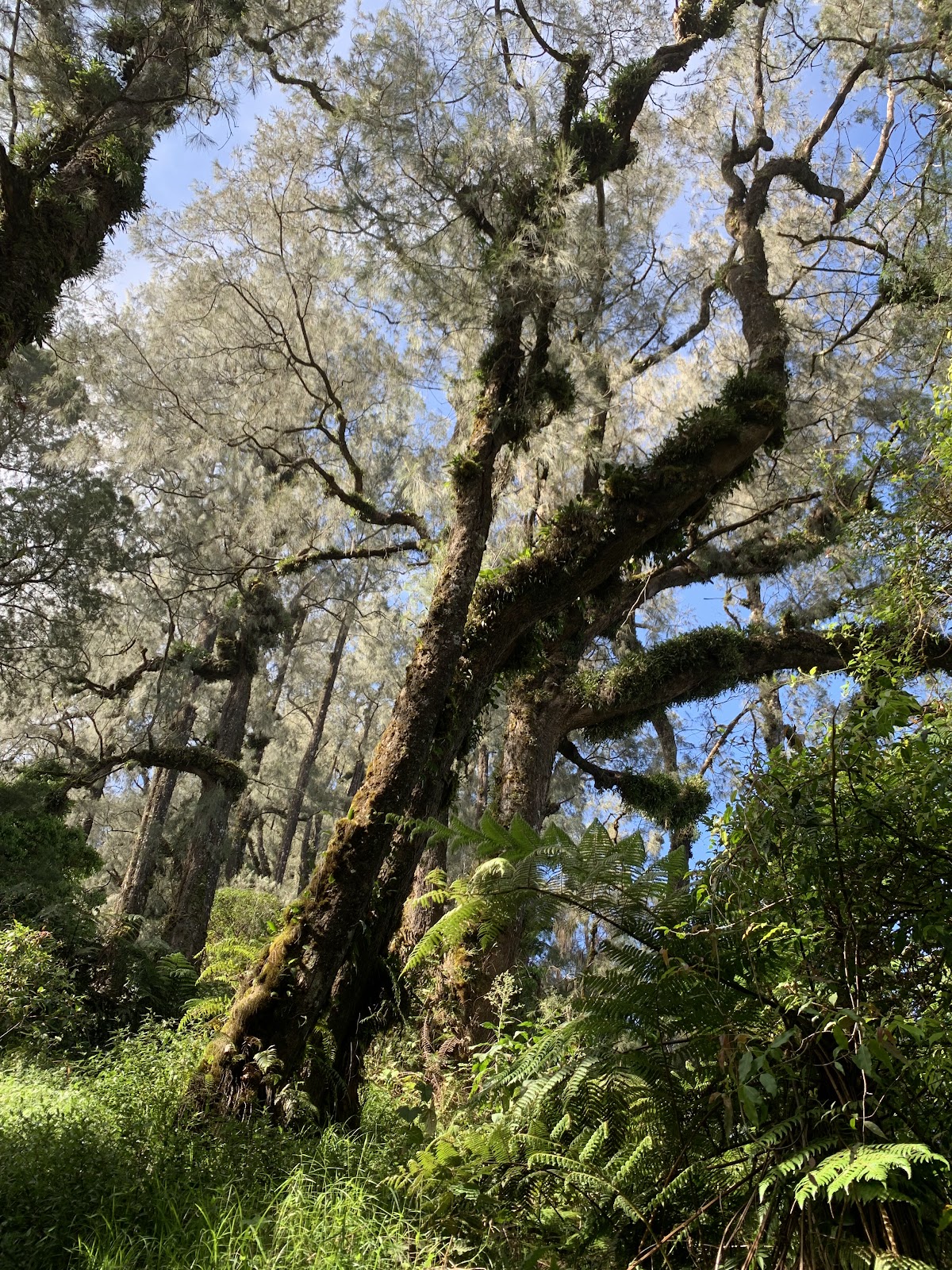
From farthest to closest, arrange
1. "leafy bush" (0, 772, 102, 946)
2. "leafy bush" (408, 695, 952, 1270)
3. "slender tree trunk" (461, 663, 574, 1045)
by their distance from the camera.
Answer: "leafy bush" (0, 772, 102, 946), "slender tree trunk" (461, 663, 574, 1045), "leafy bush" (408, 695, 952, 1270)

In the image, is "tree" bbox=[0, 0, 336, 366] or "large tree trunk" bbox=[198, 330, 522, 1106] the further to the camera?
"tree" bbox=[0, 0, 336, 366]

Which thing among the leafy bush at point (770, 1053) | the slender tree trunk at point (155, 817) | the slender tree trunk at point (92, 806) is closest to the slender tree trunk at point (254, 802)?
the slender tree trunk at point (155, 817)

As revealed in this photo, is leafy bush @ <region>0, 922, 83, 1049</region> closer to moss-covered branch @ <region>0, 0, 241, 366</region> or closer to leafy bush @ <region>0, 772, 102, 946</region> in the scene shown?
leafy bush @ <region>0, 772, 102, 946</region>

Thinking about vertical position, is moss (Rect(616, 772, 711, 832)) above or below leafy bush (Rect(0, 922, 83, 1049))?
above

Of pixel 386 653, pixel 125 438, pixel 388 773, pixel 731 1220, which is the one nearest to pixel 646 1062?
pixel 731 1220

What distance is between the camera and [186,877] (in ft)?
37.7

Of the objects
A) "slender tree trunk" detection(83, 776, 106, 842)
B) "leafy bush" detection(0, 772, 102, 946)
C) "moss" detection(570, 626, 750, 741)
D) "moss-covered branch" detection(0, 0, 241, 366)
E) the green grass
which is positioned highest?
"moss-covered branch" detection(0, 0, 241, 366)

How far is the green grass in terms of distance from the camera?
8.11 ft

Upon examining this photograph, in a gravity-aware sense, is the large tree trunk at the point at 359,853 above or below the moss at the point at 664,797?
below

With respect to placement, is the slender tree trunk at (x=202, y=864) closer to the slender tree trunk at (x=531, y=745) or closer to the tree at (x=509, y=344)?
the slender tree trunk at (x=531, y=745)

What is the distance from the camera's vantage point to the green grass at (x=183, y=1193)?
2473mm

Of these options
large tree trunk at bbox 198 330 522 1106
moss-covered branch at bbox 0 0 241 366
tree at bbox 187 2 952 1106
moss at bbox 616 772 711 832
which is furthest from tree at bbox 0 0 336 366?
moss at bbox 616 772 711 832

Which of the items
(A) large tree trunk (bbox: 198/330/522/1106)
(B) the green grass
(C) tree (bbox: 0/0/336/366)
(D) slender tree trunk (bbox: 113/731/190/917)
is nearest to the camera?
(B) the green grass

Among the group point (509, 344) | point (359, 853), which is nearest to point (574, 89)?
point (509, 344)
